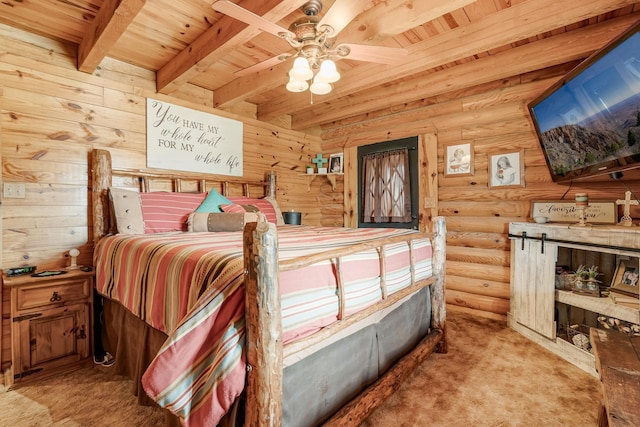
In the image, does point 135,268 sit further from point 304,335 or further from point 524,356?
point 524,356

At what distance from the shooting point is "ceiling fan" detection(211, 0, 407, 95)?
4.91ft

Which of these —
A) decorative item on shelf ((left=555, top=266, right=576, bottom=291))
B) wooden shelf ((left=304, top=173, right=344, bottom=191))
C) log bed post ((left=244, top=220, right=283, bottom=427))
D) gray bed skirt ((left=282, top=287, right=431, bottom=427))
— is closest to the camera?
log bed post ((left=244, top=220, right=283, bottom=427))

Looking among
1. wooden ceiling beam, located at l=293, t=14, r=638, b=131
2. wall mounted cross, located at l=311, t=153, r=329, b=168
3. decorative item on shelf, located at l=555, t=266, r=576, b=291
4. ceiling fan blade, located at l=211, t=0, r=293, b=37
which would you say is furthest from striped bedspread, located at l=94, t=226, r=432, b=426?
wall mounted cross, located at l=311, t=153, r=329, b=168

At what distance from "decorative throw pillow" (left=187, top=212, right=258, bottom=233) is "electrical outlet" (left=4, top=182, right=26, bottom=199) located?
111cm

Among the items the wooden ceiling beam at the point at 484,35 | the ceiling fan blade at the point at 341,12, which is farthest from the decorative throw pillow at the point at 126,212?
the wooden ceiling beam at the point at 484,35

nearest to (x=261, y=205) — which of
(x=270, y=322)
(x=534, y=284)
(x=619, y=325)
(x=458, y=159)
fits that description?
(x=458, y=159)

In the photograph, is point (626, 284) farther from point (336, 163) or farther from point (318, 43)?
point (336, 163)

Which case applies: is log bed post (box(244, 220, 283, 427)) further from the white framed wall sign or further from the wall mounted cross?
the wall mounted cross

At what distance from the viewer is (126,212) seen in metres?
2.27

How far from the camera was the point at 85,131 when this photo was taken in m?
2.43

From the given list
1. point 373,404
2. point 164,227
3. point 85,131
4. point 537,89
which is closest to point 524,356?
point 373,404

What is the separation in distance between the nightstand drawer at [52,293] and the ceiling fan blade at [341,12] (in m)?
2.27

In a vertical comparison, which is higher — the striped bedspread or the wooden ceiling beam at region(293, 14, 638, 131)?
the wooden ceiling beam at region(293, 14, 638, 131)

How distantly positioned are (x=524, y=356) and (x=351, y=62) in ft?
9.11
